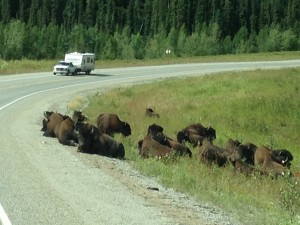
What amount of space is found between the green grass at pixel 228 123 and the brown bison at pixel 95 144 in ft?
1.43

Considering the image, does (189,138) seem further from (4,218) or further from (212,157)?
(4,218)

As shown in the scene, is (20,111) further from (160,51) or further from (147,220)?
(160,51)

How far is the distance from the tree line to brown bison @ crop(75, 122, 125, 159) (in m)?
113

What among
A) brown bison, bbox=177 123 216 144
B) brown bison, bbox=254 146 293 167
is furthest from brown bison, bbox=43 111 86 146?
brown bison, bbox=254 146 293 167

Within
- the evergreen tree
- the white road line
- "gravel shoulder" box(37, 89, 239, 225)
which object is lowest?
"gravel shoulder" box(37, 89, 239, 225)

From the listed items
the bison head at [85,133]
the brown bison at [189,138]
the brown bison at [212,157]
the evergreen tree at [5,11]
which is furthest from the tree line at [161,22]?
the brown bison at [212,157]

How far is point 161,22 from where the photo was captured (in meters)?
158

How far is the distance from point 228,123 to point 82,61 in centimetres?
3334

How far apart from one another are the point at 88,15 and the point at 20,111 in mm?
136858

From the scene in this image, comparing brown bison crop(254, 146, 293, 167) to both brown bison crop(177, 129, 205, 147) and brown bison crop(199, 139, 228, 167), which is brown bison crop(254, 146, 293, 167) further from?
brown bison crop(177, 129, 205, 147)

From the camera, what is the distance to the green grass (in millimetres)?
11633

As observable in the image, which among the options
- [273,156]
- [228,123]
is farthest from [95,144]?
[228,123]

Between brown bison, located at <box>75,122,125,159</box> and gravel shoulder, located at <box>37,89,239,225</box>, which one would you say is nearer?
gravel shoulder, located at <box>37,89,239,225</box>

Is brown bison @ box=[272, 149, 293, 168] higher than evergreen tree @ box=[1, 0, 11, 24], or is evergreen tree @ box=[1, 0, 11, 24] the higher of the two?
evergreen tree @ box=[1, 0, 11, 24]
